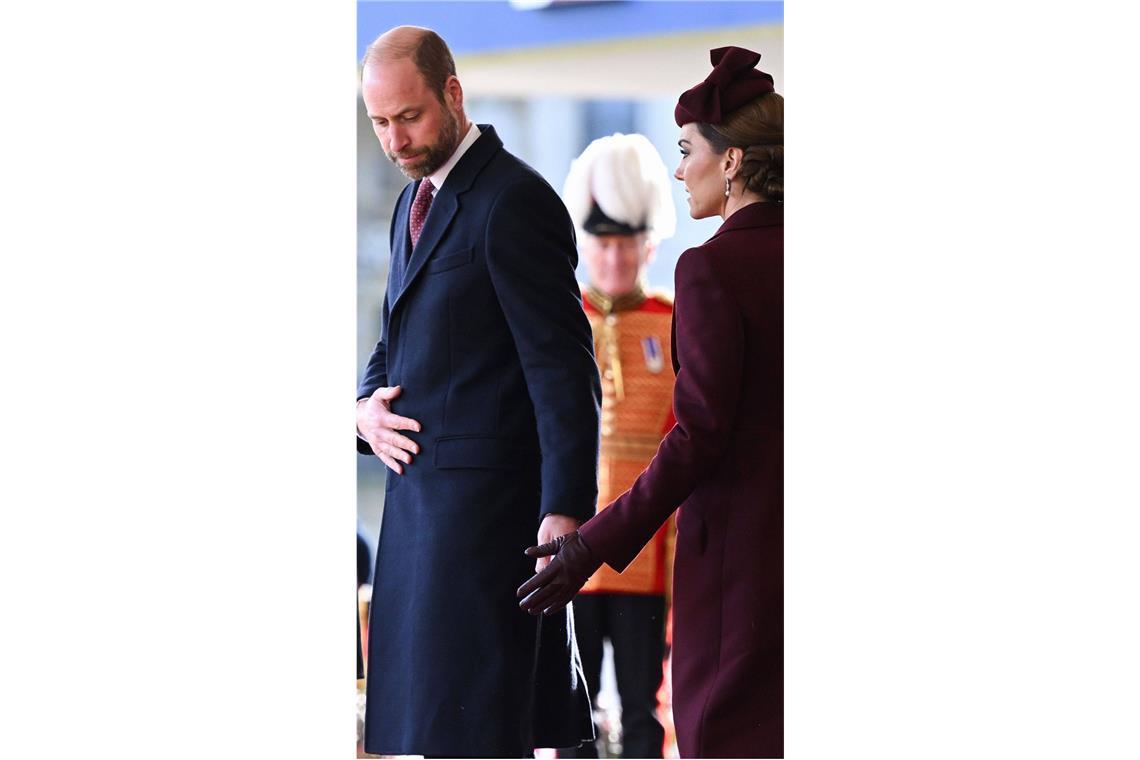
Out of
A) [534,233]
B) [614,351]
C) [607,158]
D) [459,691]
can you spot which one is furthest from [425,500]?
[614,351]

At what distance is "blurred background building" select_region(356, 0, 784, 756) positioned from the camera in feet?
12.7

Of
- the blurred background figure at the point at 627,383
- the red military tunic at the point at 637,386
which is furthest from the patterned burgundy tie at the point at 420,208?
the red military tunic at the point at 637,386

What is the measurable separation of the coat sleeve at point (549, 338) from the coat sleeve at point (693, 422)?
0.20 m

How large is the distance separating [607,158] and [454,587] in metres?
1.17

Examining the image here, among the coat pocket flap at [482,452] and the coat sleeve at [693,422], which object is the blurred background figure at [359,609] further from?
the coat sleeve at [693,422]

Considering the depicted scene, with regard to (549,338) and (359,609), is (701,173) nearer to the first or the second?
(549,338)

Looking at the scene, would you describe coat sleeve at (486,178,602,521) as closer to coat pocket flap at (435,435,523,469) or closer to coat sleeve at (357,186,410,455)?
coat pocket flap at (435,435,523,469)

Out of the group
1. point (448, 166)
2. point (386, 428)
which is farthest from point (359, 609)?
point (448, 166)

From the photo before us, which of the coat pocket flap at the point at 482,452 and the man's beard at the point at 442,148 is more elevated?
the man's beard at the point at 442,148

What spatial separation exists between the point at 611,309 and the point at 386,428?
1.24 m

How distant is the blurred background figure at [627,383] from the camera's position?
4102 millimetres

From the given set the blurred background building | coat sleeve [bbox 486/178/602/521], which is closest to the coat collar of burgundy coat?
the blurred background building

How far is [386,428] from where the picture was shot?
377 cm
